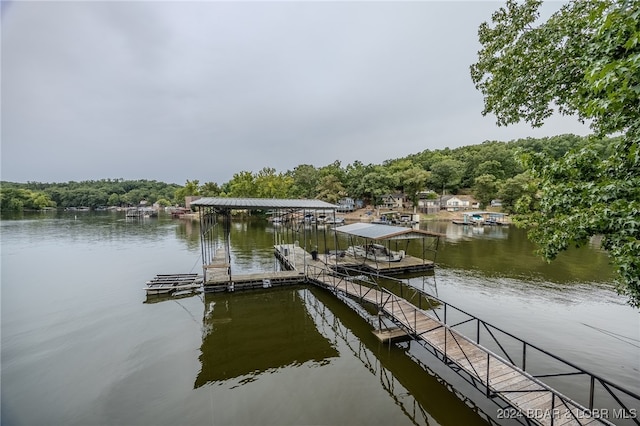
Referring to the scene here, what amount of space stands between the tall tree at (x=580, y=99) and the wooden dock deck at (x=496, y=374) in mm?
2512

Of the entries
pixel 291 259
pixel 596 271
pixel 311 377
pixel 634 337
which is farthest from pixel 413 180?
pixel 311 377

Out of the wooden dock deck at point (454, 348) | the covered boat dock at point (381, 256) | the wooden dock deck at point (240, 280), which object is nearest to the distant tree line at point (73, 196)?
the wooden dock deck at point (240, 280)

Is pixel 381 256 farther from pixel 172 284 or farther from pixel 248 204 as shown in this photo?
pixel 172 284

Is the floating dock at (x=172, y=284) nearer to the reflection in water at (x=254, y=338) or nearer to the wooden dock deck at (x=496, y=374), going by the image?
the reflection in water at (x=254, y=338)

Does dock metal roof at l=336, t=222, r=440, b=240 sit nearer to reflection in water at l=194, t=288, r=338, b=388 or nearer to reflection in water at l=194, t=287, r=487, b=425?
reflection in water at l=194, t=287, r=487, b=425

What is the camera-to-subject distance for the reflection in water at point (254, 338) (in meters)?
8.50

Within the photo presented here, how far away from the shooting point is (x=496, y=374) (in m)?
6.57

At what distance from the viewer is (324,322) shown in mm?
11742

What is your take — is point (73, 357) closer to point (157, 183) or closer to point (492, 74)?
point (492, 74)

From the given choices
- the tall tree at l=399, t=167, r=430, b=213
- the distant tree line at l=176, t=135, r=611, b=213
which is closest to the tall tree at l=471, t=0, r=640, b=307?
the distant tree line at l=176, t=135, r=611, b=213

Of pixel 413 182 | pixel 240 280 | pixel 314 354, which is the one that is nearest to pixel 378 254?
pixel 240 280

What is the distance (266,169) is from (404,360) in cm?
5766

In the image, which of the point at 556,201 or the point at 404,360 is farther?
the point at 404,360

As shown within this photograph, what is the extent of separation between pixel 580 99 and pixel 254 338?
36.8ft
